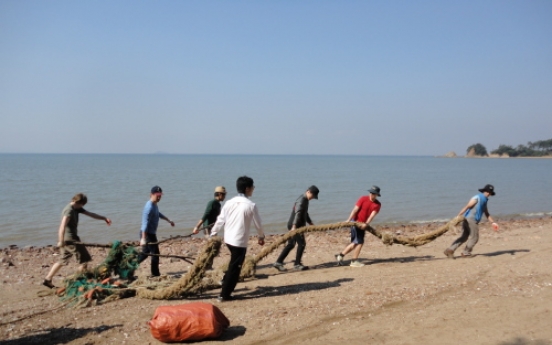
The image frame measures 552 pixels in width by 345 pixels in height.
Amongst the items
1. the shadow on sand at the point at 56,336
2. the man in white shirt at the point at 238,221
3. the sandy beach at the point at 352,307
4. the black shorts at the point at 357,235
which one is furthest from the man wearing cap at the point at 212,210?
the shadow on sand at the point at 56,336

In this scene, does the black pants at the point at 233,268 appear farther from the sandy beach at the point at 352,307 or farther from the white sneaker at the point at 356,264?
the white sneaker at the point at 356,264

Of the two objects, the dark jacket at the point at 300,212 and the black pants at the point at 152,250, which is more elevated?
the dark jacket at the point at 300,212

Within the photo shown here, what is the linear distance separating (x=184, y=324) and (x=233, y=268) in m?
1.52

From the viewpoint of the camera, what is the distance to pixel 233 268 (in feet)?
20.7

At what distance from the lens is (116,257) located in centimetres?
734

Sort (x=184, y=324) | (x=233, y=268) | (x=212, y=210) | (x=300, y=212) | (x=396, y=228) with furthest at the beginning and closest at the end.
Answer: (x=396, y=228), (x=300, y=212), (x=212, y=210), (x=233, y=268), (x=184, y=324)

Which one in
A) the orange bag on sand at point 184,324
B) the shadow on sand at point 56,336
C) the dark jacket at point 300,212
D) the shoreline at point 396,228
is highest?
the dark jacket at point 300,212

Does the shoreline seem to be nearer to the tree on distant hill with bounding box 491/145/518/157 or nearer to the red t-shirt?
the red t-shirt

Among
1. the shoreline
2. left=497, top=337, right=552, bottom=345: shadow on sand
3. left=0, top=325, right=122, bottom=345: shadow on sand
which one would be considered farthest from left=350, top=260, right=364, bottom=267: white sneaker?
the shoreline

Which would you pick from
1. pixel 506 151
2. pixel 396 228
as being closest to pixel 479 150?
pixel 506 151

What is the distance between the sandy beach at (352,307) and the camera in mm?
5195

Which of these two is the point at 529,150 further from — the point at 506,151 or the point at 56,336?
the point at 56,336

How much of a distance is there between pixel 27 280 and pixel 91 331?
167 inches

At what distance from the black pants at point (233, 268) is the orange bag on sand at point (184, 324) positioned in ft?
4.10
